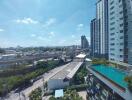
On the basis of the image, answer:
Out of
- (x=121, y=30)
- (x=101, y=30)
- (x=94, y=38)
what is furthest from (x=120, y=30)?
(x=94, y=38)

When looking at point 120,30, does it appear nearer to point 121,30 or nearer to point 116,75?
point 121,30

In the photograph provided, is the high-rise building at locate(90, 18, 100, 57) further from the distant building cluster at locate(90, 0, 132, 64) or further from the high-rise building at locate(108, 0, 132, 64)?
the high-rise building at locate(108, 0, 132, 64)

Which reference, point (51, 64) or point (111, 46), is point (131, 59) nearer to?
point (111, 46)

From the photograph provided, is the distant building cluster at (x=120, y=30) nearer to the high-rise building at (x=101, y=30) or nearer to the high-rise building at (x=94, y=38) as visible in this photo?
the high-rise building at (x=101, y=30)

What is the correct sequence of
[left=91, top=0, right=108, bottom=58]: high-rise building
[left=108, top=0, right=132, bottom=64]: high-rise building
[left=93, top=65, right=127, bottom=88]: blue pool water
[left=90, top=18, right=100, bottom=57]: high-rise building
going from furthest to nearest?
[left=90, top=18, right=100, bottom=57]: high-rise building
[left=91, top=0, right=108, bottom=58]: high-rise building
[left=108, top=0, right=132, bottom=64]: high-rise building
[left=93, top=65, right=127, bottom=88]: blue pool water

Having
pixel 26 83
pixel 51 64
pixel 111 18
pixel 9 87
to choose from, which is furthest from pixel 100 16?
A: pixel 9 87

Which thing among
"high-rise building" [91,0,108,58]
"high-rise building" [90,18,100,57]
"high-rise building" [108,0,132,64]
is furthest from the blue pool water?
"high-rise building" [90,18,100,57]
